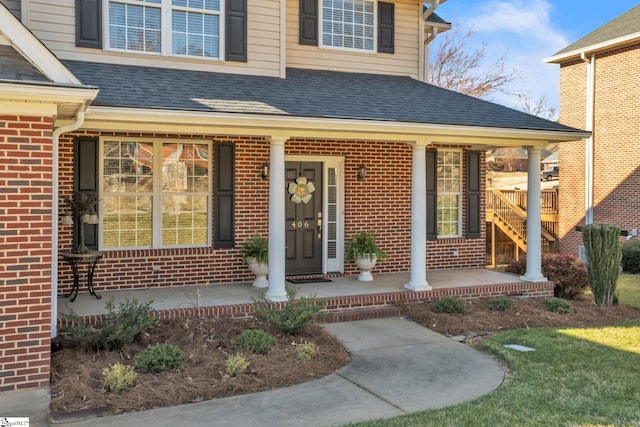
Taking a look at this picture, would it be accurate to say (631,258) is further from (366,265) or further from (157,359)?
(157,359)

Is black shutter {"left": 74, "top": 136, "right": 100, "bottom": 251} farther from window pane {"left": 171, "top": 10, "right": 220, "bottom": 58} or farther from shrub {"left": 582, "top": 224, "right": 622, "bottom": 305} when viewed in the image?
shrub {"left": 582, "top": 224, "right": 622, "bottom": 305}

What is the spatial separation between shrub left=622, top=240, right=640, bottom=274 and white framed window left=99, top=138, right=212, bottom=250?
41.0ft

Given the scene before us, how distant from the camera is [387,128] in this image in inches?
320

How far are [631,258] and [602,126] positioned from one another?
5.02m

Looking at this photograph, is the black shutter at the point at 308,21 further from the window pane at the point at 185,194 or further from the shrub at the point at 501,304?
the shrub at the point at 501,304

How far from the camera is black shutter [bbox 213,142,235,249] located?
927 cm

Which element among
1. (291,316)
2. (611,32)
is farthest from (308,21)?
(611,32)

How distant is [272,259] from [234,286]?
1.43 m

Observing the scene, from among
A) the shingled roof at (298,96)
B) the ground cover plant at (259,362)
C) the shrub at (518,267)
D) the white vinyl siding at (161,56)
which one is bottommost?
the ground cover plant at (259,362)

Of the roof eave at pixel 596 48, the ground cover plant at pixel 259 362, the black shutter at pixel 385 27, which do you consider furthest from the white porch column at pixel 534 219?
the roof eave at pixel 596 48

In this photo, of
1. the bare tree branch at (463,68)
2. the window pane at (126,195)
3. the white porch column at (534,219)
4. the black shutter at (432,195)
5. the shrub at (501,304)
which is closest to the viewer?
the shrub at (501,304)

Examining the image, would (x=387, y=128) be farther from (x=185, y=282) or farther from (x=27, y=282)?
(x=27, y=282)

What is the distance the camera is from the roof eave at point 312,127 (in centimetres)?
685

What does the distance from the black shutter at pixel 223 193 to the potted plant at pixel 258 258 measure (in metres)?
0.50
